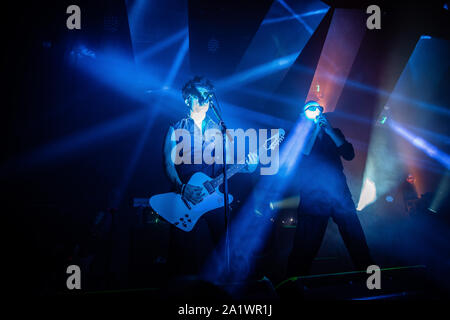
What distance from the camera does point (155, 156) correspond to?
390 centimetres

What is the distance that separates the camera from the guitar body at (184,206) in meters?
2.09

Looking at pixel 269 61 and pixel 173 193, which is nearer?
pixel 173 193

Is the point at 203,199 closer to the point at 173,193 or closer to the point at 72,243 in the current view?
the point at 173,193

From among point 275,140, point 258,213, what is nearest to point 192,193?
point 275,140

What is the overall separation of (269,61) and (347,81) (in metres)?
1.28

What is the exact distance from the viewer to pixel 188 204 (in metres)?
2.17

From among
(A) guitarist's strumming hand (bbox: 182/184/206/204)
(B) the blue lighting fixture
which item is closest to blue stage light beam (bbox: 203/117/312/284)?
(B) the blue lighting fixture

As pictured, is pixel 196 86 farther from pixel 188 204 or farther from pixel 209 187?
pixel 188 204

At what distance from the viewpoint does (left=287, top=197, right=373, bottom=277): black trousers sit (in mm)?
2168

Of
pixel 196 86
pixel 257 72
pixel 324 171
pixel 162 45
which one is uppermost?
pixel 162 45

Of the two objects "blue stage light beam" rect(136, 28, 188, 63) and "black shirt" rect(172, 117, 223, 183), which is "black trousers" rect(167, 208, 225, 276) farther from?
"blue stage light beam" rect(136, 28, 188, 63)

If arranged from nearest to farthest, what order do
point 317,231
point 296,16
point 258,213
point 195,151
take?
point 317,231, point 195,151, point 296,16, point 258,213

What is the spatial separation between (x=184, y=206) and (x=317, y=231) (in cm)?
146
